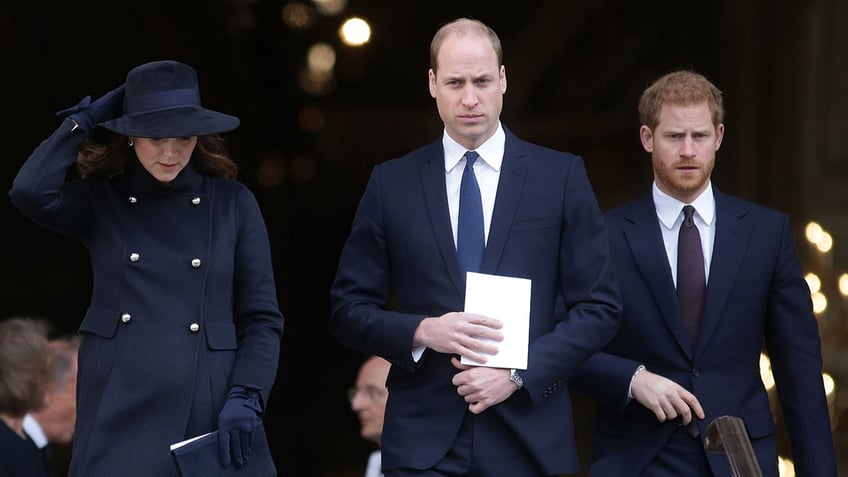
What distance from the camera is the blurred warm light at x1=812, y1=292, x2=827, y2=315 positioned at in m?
8.06

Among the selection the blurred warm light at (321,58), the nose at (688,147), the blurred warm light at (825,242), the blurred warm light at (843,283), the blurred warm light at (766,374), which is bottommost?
the blurred warm light at (766,374)

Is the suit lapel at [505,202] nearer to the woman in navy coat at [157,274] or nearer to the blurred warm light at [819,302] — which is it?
the woman in navy coat at [157,274]

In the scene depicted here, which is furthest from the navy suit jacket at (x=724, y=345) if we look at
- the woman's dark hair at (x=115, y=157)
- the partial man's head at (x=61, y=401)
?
the partial man's head at (x=61, y=401)

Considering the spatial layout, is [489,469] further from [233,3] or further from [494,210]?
[233,3]

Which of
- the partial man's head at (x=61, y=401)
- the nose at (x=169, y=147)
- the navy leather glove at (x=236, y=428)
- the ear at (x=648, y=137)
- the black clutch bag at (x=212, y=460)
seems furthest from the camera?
the partial man's head at (x=61, y=401)

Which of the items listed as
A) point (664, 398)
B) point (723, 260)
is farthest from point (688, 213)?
point (664, 398)

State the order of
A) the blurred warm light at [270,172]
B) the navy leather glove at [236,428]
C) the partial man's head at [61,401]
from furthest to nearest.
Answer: the blurred warm light at [270,172] < the partial man's head at [61,401] < the navy leather glove at [236,428]

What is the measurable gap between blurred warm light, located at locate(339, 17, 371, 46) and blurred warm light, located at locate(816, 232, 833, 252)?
3.20m

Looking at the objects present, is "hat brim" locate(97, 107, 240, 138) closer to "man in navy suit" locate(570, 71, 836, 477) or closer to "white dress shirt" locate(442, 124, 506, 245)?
"white dress shirt" locate(442, 124, 506, 245)

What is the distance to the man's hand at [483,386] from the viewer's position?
4109 millimetres

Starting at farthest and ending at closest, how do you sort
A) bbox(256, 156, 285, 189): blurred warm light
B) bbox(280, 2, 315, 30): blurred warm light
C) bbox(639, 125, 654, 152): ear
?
bbox(280, 2, 315, 30): blurred warm light, bbox(256, 156, 285, 189): blurred warm light, bbox(639, 125, 654, 152): ear

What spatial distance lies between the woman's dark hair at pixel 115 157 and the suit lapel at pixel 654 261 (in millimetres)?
1210

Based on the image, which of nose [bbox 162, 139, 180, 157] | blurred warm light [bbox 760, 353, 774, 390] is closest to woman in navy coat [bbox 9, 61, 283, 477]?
nose [bbox 162, 139, 180, 157]

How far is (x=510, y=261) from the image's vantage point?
4223mm
